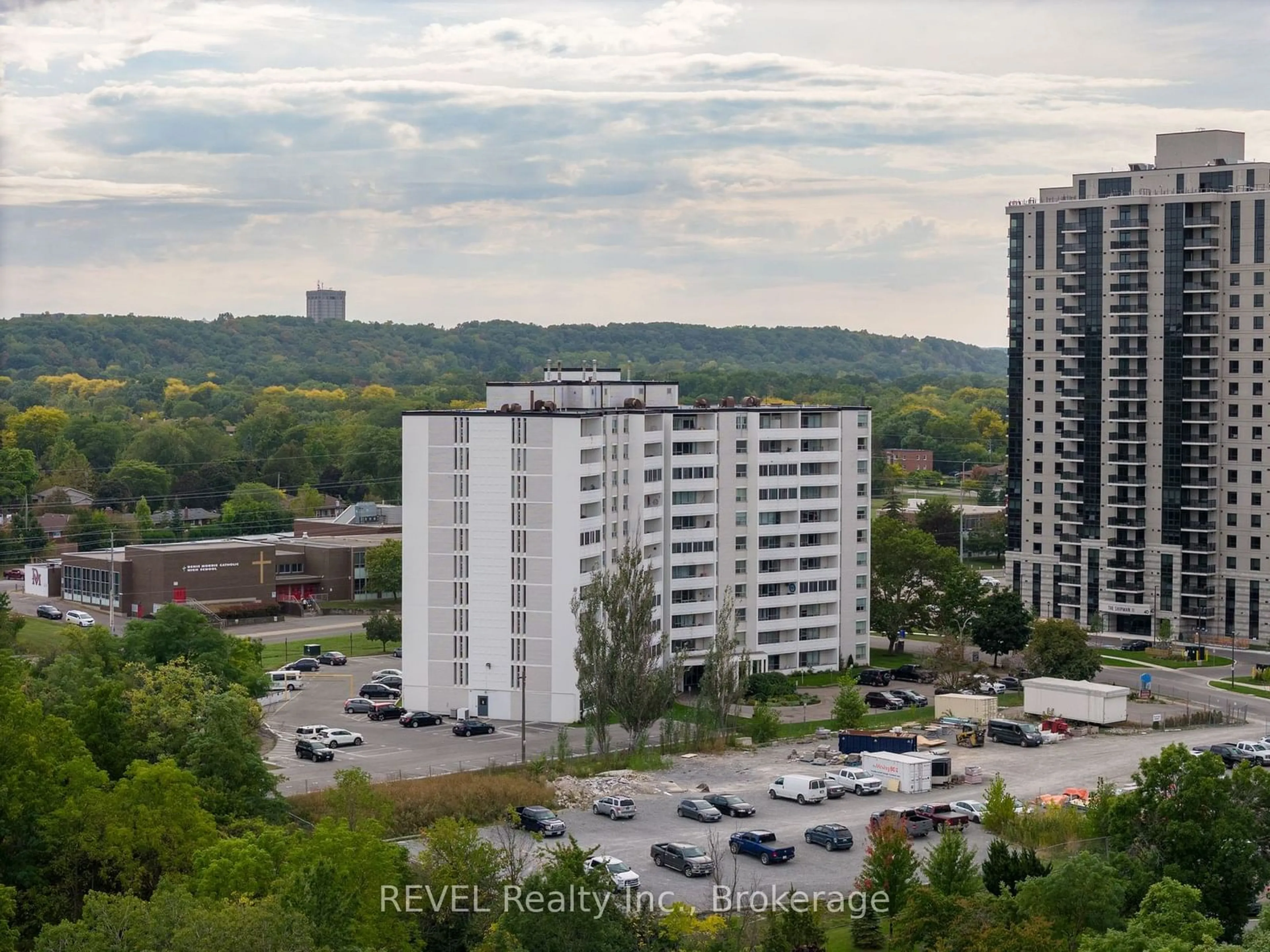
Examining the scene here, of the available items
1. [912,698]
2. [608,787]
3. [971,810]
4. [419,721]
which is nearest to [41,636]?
[419,721]

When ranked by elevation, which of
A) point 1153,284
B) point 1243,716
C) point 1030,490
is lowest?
point 1243,716

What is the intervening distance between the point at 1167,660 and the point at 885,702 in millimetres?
14610

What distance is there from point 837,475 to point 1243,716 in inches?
609

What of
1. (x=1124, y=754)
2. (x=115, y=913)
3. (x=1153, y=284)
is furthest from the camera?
(x=1153, y=284)

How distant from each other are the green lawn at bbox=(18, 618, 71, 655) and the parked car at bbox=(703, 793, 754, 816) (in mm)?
20675

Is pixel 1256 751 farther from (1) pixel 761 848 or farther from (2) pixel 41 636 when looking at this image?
(2) pixel 41 636

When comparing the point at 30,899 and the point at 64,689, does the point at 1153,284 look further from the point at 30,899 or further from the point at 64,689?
the point at 30,899

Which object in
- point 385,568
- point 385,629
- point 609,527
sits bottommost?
point 385,629

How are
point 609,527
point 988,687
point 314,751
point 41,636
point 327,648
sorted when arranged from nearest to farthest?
1. point 314,751
2. point 609,527
3. point 988,687
4. point 41,636
5. point 327,648

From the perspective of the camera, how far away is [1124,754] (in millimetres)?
44906

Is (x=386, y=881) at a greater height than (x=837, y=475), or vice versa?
(x=837, y=475)

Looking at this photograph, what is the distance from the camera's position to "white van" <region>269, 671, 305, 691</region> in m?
54.1

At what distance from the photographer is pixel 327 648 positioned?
208 feet

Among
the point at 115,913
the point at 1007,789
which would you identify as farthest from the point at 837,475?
the point at 115,913
